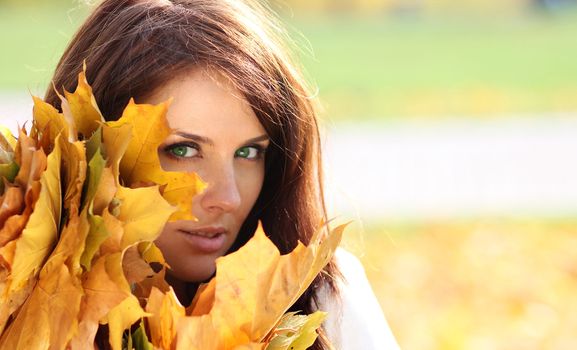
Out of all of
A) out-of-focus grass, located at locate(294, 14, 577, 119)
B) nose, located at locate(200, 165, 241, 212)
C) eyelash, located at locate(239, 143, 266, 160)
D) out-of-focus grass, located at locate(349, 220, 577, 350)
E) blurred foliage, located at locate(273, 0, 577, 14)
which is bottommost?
out-of-focus grass, located at locate(349, 220, 577, 350)

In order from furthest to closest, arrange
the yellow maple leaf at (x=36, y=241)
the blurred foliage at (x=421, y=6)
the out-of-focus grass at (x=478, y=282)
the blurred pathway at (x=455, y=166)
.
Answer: the blurred foliage at (x=421, y=6), the blurred pathway at (x=455, y=166), the out-of-focus grass at (x=478, y=282), the yellow maple leaf at (x=36, y=241)

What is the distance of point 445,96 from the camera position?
37.3 feet

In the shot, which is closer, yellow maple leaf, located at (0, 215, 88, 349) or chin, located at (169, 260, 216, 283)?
yellow maple leaf, located at (0, 215, 88, 349)

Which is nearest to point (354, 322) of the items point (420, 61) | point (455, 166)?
point (455, 166)

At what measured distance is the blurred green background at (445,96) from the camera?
183 inches

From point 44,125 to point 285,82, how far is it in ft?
2.80

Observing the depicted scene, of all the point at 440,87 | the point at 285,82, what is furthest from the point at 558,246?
the point at 440,87

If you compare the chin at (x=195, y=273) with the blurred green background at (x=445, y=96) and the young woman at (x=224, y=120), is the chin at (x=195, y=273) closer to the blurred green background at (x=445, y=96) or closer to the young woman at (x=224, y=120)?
the young woman at (x=224, y=120)

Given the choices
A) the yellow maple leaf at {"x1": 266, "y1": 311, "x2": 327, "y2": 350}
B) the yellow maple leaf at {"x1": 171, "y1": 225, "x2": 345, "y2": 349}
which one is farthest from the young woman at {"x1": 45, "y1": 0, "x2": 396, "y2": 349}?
the yellow maple leaf at {"x1": 171, "y1": 225, "x2": 345, "y2": 349}

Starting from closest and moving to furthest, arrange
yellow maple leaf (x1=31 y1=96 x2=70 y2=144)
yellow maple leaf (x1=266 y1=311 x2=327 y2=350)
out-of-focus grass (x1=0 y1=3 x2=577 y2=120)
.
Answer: yellow maple leaf (x1=31 y1=96 x2=70 y2=144) < yellow maple leaf (x1=266 y1=311 x2=327 y2=350) < out-of-focus grass (x1=0 y1=3 x2=577 y2=120)

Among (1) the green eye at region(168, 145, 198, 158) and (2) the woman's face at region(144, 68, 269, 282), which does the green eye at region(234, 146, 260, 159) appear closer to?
(2) the woman's face at region(144, 68, 269, 282)

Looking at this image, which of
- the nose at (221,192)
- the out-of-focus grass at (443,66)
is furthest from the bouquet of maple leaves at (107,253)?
the out-of-focus grass at (443,66)

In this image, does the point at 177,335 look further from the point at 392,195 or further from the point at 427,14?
the point at 427,14

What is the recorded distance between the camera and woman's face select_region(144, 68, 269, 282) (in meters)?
2.20
